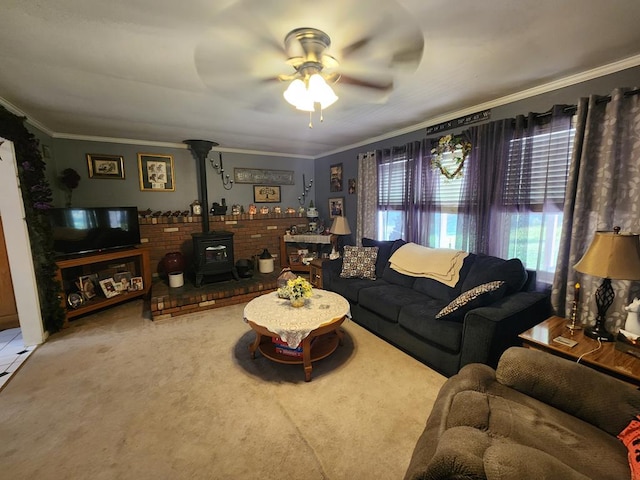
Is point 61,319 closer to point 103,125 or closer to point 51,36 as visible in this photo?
point 103,125

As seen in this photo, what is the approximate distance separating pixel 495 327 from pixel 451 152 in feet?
6.55

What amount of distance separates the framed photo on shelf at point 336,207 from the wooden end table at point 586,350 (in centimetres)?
340

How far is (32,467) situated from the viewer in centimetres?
148

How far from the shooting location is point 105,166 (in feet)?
13.0

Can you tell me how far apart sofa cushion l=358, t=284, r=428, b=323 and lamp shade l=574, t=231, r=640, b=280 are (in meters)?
1.36

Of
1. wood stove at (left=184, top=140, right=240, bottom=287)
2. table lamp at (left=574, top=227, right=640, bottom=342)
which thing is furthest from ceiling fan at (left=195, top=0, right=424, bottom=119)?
wood stove at (left=184, top=140, right=240, bottom=287)

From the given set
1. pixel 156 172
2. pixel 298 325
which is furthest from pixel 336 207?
pixel 298 325

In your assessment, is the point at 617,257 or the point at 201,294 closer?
the point at 617,257

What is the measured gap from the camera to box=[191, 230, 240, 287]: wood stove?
4.05 meters

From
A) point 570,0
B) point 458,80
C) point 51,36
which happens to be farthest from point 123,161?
point 570,0

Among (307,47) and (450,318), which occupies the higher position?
(307,47)

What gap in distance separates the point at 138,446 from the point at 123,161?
395 cm

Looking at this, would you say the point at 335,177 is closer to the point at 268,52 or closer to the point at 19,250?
the point at 268,52

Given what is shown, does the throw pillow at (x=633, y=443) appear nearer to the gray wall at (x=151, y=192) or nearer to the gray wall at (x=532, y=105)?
the gray wall at (x=532, y=105)
